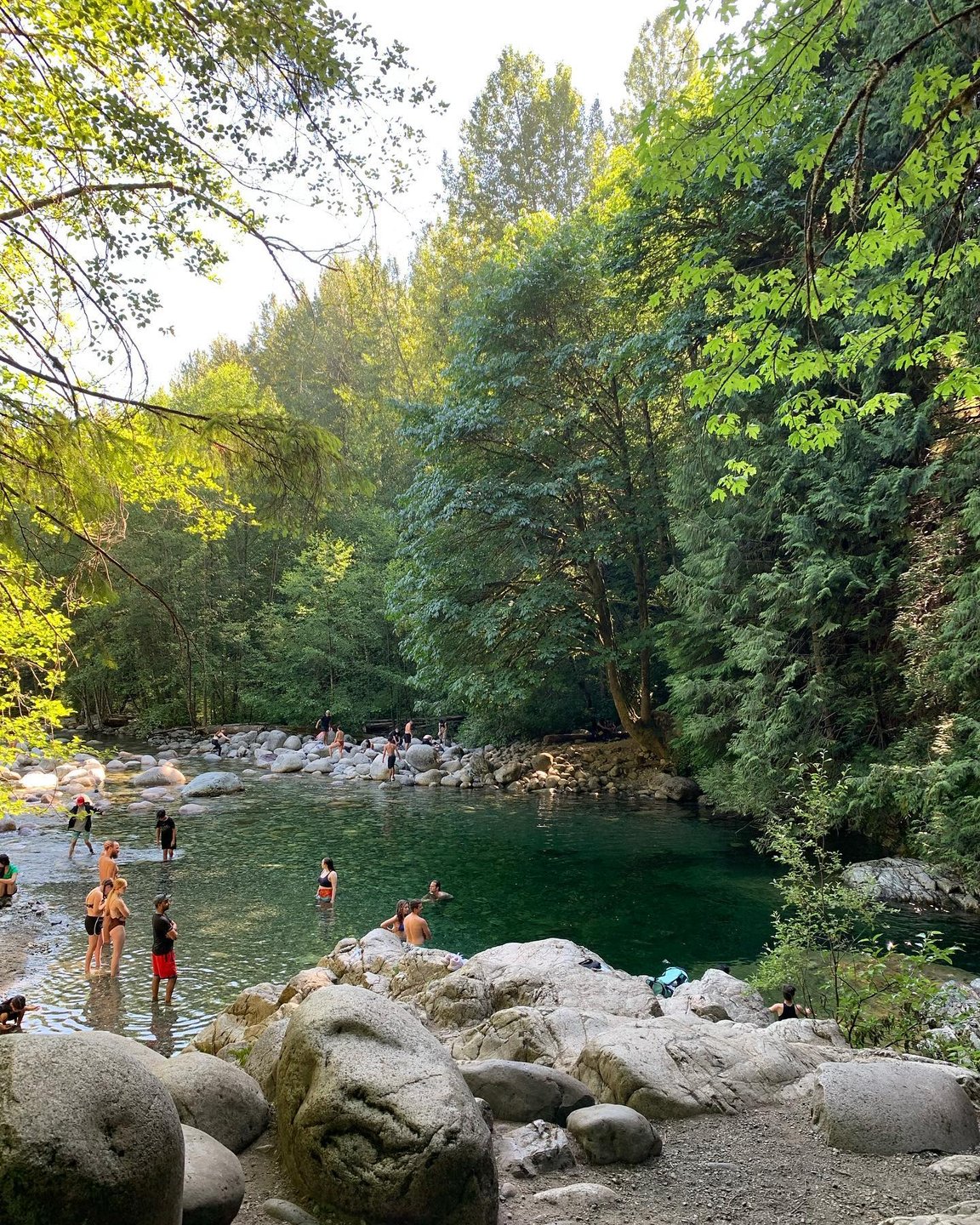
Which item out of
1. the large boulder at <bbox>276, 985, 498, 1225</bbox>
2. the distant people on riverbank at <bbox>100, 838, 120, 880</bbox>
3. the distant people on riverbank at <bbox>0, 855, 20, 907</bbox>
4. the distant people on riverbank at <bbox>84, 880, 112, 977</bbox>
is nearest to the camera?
the large boulder at <bbox>276, 985, 498, 1225</bbox>

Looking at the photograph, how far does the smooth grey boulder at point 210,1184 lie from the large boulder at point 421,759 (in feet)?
79.9

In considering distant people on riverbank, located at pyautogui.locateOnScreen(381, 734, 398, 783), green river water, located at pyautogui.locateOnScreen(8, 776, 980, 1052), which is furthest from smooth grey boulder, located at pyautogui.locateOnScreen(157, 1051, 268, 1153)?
distant people on riverbank, located at pyautogui.locateOnScreen(381, 734, 398, 783)

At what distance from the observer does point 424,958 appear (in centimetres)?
900

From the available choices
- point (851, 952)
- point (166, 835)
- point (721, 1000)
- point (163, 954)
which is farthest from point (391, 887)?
point (851, 952)

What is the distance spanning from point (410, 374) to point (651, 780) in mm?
24707

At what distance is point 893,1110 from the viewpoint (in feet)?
14.3

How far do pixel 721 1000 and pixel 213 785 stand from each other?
18.5m

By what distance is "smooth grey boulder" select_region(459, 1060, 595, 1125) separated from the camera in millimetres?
4723

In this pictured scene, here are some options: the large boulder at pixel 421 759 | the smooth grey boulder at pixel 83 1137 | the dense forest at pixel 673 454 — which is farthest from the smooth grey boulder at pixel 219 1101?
the large boulder at pixel 421 759

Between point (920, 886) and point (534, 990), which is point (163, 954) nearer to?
point (534, 990)

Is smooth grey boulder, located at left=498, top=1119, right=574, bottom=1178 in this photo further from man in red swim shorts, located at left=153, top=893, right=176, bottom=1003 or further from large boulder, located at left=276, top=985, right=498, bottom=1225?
man in red swim shorts, located at left=153, top=893, right=176, bottom=1003

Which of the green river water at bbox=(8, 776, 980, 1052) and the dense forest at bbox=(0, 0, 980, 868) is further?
the green river water at bbox=(8, 776, 980, 1052)

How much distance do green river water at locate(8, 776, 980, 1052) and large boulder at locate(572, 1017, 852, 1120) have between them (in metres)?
4.93

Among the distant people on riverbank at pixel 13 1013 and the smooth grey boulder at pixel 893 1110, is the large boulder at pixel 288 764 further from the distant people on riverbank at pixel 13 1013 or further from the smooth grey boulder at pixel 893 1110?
the smooth grey boulder at pixel 893 1110
